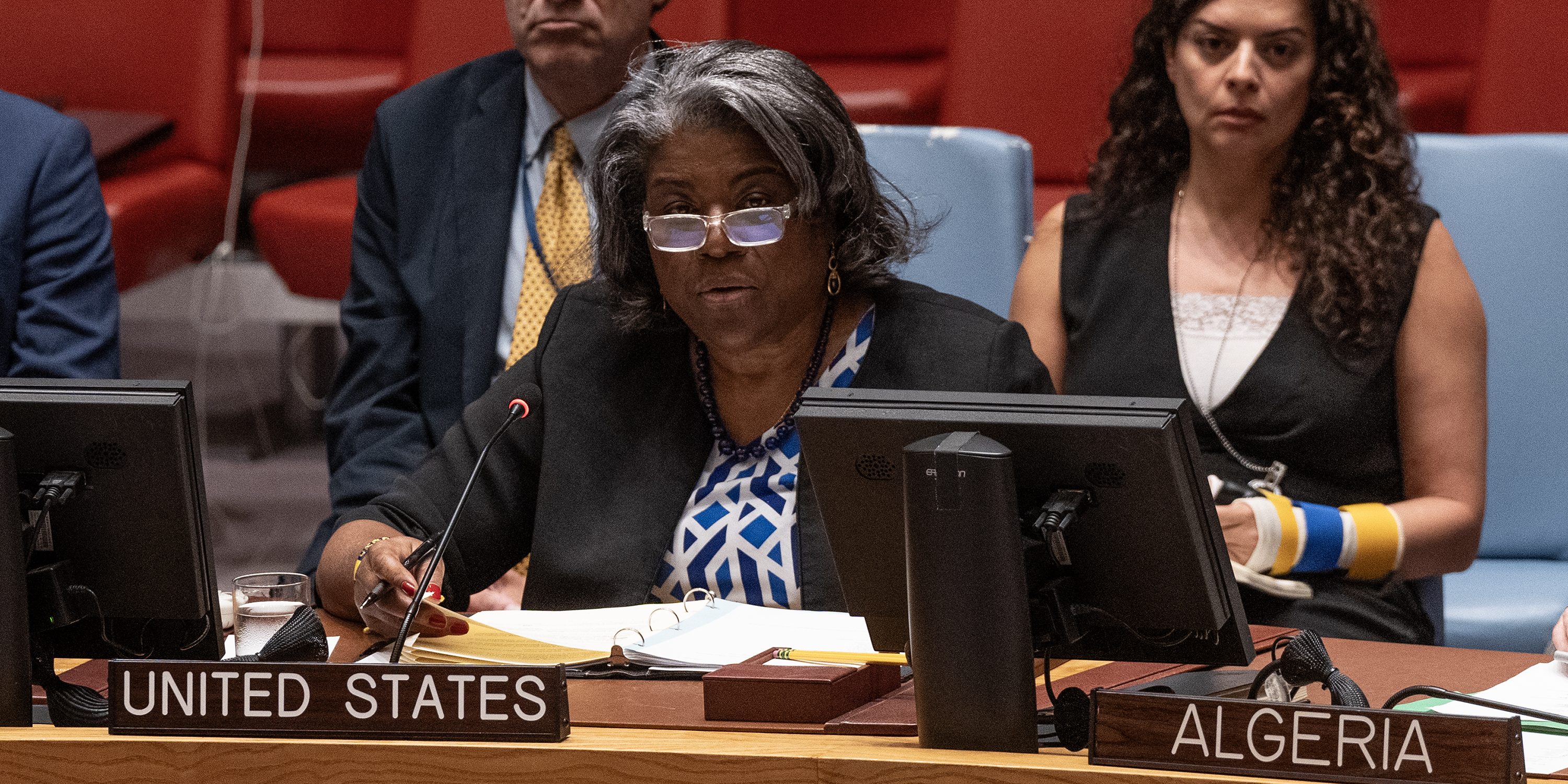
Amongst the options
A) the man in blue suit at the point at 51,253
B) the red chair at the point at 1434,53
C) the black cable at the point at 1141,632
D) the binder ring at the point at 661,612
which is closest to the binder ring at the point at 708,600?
the binder ring at the point at 661,612

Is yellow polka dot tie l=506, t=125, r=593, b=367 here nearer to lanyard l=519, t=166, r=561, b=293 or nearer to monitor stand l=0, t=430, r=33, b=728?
lanyard l=519, t=166, r=561, b=293

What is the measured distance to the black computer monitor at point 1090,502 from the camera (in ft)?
3.69

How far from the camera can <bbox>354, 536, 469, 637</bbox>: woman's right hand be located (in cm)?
149

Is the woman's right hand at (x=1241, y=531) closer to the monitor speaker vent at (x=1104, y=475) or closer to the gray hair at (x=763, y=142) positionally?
the gray hair at (x=763, y=142)

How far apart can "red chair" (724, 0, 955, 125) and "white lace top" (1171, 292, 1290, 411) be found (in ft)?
4.66

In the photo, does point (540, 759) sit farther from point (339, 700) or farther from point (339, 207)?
point (339, 207)

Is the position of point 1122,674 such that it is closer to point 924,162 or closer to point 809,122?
point 809,122

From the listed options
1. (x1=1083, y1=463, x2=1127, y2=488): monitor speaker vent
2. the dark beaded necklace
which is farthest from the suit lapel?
(x1=1083, y1=463, x2=1127, y2=488): monitor speaker vent

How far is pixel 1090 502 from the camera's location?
3.77ft

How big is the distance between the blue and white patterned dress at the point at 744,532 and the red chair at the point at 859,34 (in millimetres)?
1936

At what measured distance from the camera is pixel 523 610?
162 centimetres

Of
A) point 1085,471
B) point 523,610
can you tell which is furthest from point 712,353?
point 1085,471

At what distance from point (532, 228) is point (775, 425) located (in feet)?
2.57

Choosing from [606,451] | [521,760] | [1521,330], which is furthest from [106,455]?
[1521,330]
